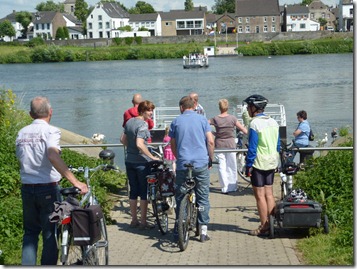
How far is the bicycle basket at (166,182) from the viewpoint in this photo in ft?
29.6

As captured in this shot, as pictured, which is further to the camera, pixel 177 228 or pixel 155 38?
pixel 155 38

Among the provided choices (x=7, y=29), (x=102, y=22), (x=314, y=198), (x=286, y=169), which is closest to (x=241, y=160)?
(x=314, y=198)

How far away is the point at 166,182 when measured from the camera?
9039 mm

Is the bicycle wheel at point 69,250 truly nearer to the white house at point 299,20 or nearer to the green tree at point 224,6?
the white house at point 299,20

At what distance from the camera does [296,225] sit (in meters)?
Result: 8.12

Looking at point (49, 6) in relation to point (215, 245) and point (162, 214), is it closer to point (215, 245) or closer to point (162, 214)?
point (162, 214)

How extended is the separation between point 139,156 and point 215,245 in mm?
1582

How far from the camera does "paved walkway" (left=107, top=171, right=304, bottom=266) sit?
24.5ft

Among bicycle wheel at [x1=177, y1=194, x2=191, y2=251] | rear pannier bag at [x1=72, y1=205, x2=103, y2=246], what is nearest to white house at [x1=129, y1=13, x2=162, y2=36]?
bicycle wheel at [x1=177, y1=194, x2=191, y2=251]

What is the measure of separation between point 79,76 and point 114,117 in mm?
36331

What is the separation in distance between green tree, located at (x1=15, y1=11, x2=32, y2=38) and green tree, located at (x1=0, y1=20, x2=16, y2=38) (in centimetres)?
543

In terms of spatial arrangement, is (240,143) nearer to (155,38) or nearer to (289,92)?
(289,92)

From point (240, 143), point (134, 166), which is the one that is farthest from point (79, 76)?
point (134, 166)

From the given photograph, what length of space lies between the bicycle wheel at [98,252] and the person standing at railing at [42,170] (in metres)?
0.35
